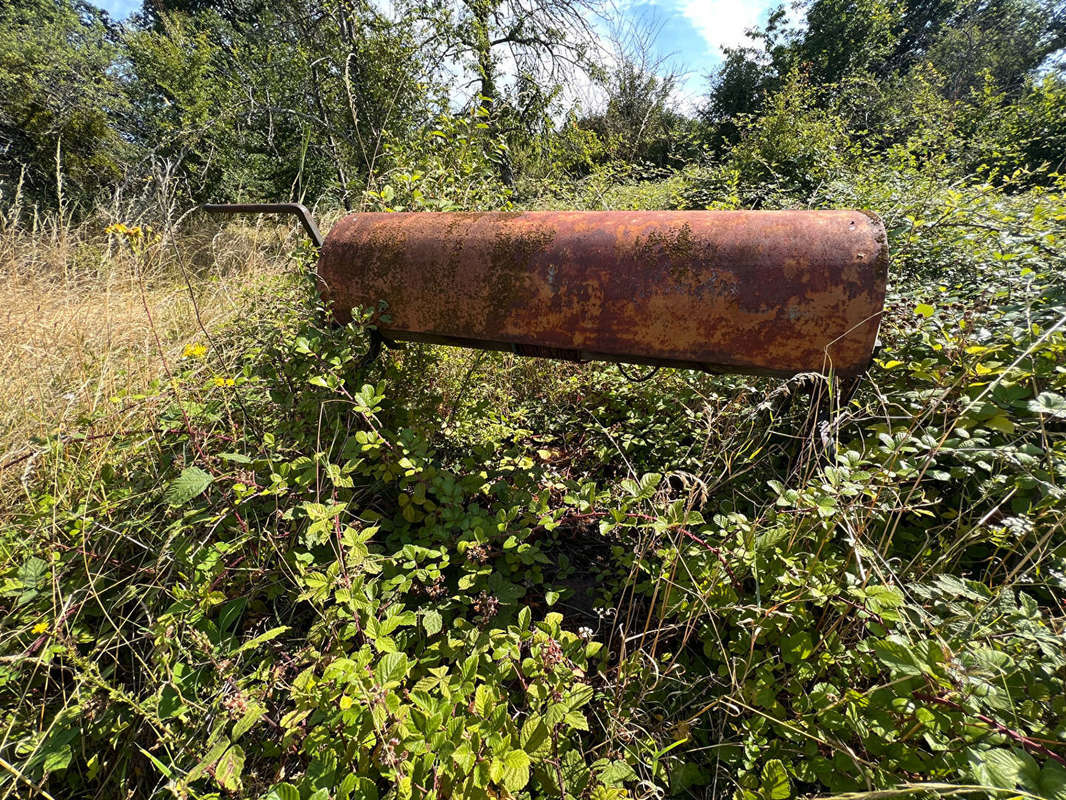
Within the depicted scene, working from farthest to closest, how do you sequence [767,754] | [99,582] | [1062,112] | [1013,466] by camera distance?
[1062,112] < [99,582] < [1013,466] < [767,754]

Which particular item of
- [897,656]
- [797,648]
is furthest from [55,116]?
[897,656]

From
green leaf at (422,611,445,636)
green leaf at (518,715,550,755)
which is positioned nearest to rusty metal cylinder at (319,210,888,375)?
green leaf at (422,611,445,636)

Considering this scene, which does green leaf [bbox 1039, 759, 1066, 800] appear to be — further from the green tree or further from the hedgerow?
the green tree

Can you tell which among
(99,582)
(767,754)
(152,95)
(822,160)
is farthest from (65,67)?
(822,160)

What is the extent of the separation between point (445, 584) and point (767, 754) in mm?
1024

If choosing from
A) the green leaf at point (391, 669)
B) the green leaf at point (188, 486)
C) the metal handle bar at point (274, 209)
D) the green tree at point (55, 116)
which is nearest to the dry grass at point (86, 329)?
the metal handle bar at point (274, 209)

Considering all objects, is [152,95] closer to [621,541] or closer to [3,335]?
[3,335]

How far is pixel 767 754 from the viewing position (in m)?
0.99

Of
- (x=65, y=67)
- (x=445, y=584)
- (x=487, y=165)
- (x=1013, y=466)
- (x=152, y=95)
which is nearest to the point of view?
(x=1013, y=466)

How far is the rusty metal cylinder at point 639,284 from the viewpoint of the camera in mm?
1206

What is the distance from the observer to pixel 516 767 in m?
0.81

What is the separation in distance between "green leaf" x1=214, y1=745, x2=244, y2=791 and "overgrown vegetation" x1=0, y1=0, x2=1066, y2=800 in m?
0.01

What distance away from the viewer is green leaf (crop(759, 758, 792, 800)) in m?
0.84

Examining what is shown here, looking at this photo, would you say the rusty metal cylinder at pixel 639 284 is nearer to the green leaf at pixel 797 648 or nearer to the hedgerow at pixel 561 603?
the hedgerow at pixel 561 603
